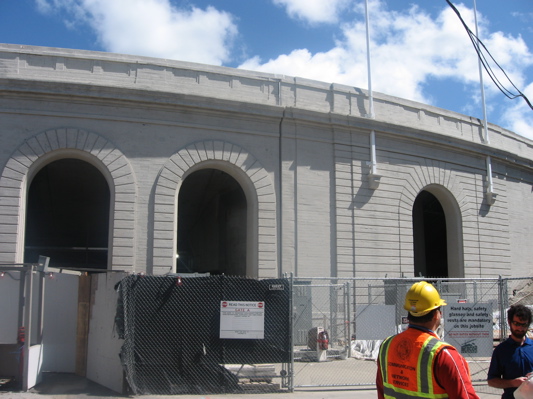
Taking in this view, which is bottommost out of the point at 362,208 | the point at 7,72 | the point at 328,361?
the point at 328,361

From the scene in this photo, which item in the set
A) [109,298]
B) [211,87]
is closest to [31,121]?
[211,87]

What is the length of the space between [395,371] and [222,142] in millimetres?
15164

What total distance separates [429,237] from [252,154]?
13.1 m

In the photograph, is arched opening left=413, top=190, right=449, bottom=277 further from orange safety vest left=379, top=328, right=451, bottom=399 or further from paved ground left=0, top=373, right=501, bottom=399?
A: orange safety vest left=379, top=328, right=451, bottom=399

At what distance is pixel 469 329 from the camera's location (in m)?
10.7

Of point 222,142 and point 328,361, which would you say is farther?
point 222,142

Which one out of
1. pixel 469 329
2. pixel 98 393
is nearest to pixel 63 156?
pixel 98 393

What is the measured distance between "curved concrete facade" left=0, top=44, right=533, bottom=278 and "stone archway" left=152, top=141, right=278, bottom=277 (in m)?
0.04

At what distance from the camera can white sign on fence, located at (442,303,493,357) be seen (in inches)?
417

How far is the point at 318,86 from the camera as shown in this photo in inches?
779

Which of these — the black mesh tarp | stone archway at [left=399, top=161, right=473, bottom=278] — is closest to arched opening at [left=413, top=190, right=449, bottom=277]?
stone archway at [left=399, top=161, right=473, bottom=278]

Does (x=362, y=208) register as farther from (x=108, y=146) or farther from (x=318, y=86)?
(x=108, y=146)

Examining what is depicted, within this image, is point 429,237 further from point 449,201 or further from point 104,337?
point 104,337

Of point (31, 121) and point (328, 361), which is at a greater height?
point (31, 121)
